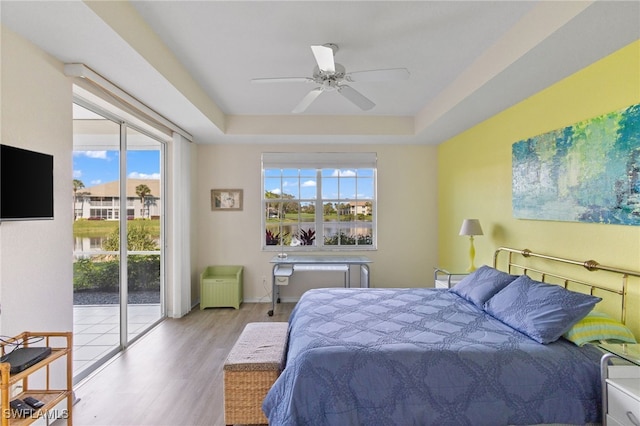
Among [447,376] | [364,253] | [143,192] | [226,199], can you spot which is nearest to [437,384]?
[447,376]

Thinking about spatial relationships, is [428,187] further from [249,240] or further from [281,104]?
[249,240]

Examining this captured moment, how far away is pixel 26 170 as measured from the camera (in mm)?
1803

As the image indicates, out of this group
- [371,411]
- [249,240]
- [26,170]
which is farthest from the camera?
[249,240]

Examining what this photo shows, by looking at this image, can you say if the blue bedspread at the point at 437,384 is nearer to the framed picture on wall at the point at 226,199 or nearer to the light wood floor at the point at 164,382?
the light wood floor at the point at 164,382

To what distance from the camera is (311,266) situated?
4723 mm

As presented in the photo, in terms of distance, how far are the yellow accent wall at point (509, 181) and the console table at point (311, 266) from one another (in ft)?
4.36

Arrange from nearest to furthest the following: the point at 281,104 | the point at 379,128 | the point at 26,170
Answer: the point at 26,170, the point at 281,104, the point at 379,128

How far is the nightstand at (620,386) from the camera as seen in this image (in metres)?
1.51

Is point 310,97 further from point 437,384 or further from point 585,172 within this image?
point 437,384

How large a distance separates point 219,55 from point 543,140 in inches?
114

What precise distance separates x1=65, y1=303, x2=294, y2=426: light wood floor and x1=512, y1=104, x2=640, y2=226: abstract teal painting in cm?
301

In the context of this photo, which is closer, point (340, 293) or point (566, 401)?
point (566, 401)

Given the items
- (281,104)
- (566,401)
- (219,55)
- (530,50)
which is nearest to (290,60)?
(219,55)

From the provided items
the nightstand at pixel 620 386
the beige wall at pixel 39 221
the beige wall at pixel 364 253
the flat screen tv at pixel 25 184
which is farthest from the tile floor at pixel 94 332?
the nightstand at pixel 620 386
